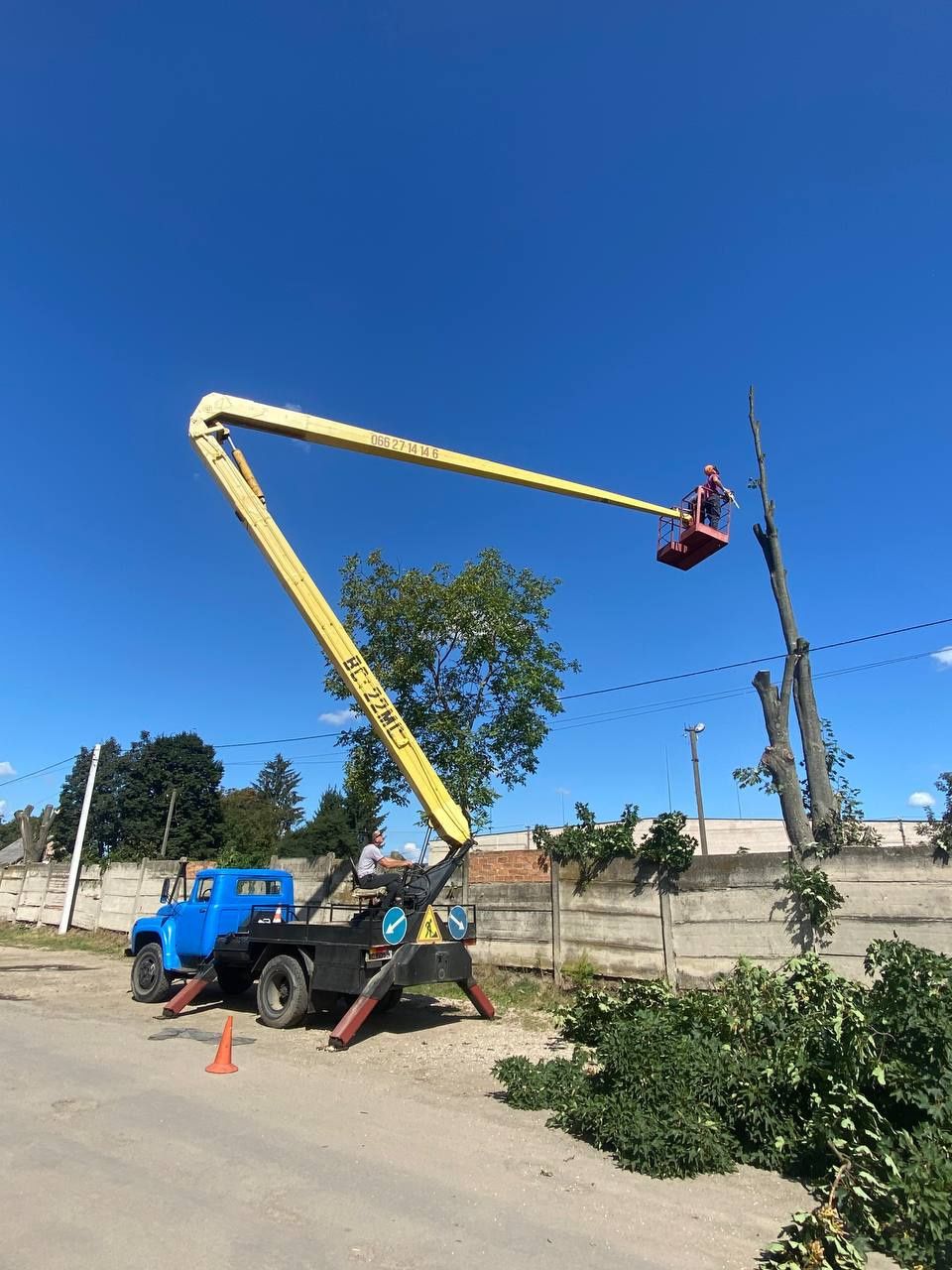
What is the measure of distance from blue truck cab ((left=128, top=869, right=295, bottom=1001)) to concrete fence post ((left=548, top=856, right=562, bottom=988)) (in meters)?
4.50

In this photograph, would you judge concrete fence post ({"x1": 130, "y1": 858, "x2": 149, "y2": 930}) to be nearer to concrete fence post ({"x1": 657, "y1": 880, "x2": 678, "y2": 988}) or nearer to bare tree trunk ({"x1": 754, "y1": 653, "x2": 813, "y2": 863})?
concrete fence post ({"x1": 657, "y1": 880, "x2": 678, "y2": 988})

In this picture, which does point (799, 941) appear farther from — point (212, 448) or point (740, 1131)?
point (212, 448)

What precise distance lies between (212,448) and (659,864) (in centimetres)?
954

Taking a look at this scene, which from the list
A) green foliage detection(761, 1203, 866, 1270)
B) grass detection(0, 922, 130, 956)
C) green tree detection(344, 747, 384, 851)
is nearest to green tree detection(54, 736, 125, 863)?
grass detection(0, 922, 130, 956)

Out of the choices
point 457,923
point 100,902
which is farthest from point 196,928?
point 100,902

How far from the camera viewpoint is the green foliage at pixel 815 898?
8.88m

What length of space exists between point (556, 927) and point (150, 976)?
694cm

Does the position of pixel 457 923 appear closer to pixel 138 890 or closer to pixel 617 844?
pixel 617 844

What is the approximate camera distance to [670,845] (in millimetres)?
10438

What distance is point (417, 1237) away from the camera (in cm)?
390

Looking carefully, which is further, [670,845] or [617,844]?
[617,844]

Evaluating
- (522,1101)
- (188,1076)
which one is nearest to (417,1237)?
(522,1101)

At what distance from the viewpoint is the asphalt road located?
3.75 meters

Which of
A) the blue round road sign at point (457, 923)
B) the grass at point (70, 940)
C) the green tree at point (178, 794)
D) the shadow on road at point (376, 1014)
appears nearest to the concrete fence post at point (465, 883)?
the shadow on road at point (376, 1014)
